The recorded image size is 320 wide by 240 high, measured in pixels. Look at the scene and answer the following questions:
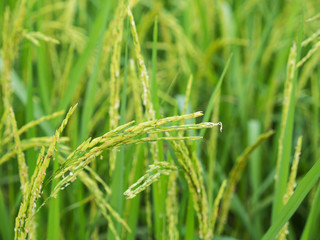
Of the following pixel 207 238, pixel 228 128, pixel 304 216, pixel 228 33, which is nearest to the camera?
pixel 207 238

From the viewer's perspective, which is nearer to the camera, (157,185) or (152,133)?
(152,133)

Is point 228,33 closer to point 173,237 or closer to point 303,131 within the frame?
point 303,131

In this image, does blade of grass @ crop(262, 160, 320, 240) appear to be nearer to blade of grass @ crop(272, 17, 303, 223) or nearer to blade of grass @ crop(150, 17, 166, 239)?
blade of grass @ crop(272, 17, 303, 223)

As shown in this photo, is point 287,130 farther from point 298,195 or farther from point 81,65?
point 81,65

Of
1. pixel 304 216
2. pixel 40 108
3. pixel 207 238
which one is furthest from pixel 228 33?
pixel 207 238

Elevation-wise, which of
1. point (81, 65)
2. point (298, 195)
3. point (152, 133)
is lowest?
point (298, 195)

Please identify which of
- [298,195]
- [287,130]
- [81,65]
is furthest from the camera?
[81,65]

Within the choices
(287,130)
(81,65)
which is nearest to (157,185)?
(287,130)

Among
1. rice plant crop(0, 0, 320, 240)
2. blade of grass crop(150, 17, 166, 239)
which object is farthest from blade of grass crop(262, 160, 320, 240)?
blade of grass crop(150, 17, 166, 239)

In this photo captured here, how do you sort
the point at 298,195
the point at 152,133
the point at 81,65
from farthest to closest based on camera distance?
1. the point at 81,65
2. the point at 298,195
3. the point at 152,133

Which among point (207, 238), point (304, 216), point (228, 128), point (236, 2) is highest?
point (236, 2)

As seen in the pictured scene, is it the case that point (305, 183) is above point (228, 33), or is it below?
below
